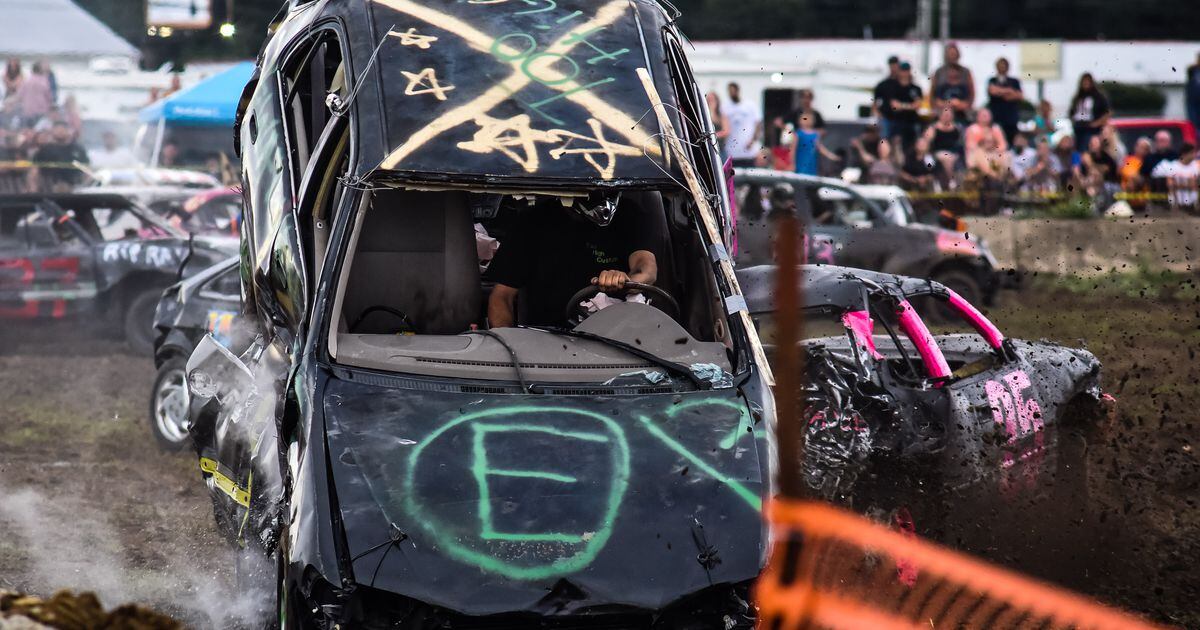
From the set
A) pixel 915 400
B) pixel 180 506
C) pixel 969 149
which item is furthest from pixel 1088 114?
pixel 180 506

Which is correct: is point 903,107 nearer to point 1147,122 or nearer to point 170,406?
Result: point 1147,122

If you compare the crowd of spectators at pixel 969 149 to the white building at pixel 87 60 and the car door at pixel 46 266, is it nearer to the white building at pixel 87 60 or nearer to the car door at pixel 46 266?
the car door at pixel 46 266

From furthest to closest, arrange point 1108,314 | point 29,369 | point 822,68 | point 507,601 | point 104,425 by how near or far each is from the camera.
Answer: point 822,68
point 1108,314
point 29,369
point 104,425
point 507,601

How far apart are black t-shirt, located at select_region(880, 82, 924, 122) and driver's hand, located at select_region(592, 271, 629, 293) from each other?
13936mm

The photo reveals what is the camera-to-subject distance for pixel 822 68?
91.8ft

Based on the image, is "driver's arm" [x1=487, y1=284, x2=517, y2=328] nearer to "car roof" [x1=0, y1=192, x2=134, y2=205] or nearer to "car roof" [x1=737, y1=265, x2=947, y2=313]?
"car roof" [x1=737, y1=265, x2=947, y2=313]

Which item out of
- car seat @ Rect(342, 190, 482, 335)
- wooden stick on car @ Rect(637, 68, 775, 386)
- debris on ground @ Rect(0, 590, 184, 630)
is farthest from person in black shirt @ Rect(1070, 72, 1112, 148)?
debris on ground @ Rect(0, 590, 184, 630)

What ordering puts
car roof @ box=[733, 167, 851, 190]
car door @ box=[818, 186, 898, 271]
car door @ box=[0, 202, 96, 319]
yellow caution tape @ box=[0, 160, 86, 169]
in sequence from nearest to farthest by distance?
car door @ box=[0, 202, 96, 319]
car door @ box=[818, 186, 898, 271]
car roof @ box=[733, 167, 851, 190]
yellow caution tape @ box=[0, 160, 86, 169]

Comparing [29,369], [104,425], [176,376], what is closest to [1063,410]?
[176,376]

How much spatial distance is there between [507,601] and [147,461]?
20.6ft

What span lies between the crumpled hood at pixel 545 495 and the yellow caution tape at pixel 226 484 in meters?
1.15

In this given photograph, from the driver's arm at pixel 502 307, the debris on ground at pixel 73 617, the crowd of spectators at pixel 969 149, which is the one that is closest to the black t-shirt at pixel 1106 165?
the crowd of spectators at pixel 969 149

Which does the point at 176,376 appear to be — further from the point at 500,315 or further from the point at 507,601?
the point at 507,601

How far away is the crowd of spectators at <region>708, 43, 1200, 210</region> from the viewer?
757 inches
